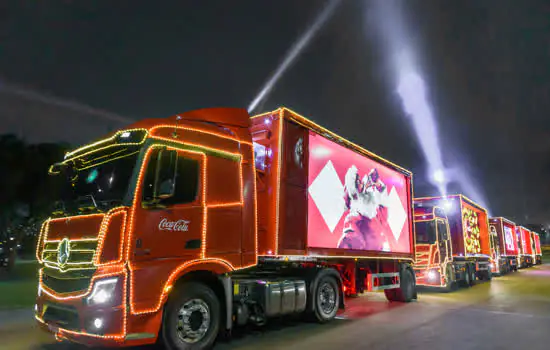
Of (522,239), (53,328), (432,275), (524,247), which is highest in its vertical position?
(522,239)

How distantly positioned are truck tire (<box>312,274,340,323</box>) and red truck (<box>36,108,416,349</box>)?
0.03m

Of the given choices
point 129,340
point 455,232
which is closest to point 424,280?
point 455,232

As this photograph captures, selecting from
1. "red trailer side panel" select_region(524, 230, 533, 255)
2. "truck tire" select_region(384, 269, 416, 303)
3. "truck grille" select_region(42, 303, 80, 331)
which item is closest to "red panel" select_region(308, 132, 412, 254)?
"truck tire" select_region(384, 269, 416, 303)

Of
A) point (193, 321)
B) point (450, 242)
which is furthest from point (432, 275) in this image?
point (193, 321)

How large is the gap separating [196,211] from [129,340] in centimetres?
185

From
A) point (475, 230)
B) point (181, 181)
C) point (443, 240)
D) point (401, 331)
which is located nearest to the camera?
point (181, 181)

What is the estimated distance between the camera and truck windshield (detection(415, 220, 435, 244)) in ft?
51.3

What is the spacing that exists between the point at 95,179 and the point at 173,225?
1.31 meters

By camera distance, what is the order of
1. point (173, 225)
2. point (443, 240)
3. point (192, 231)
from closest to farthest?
1. point (173, 225)
2. point (192, 231)
3. point (443, 240)

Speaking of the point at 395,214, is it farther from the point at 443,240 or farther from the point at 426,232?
the point at 443,240

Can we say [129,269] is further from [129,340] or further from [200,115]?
[200,115]

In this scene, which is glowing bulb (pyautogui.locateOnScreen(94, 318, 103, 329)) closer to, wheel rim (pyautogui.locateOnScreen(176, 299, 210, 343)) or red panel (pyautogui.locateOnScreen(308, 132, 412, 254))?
wheel rim (pyautogui.locateOnScreen(176, 299, 210, 343))

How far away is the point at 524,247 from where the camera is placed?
1534 inches

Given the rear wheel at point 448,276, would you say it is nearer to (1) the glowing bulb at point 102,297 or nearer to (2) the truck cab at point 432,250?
(2) the truck cab at point 432,250
